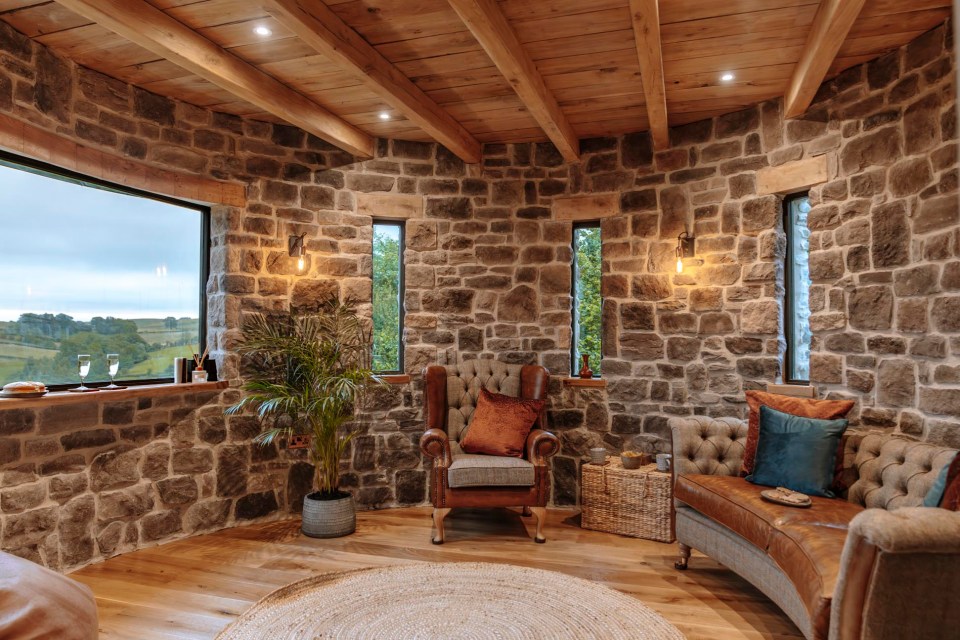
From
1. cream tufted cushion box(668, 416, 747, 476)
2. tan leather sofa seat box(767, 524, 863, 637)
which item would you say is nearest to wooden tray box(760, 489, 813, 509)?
tan leather sofa seat box(767, 524, 863, 637)

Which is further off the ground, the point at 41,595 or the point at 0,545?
the point at 41,595

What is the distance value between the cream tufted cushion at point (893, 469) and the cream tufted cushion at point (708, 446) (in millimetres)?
581

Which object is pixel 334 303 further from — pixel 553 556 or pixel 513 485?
pixel 553 556

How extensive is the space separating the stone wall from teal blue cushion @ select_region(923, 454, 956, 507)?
2.16 feet

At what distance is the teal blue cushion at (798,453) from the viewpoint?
2922 mm

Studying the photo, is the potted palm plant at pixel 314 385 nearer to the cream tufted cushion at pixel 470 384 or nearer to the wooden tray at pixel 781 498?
the cream tufted cushion at pixel 470 384

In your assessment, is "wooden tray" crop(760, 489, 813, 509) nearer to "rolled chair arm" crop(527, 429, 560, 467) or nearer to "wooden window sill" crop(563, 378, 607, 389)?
"rolled chair arm" crop(527, 429, 560, 467)

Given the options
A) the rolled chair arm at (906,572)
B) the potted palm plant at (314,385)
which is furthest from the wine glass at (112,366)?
the rolled chair arm at (906,572)

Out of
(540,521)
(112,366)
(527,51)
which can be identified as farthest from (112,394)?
(527,51)

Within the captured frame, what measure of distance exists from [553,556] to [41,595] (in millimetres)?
2670

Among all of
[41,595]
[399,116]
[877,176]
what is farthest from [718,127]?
[41,595]

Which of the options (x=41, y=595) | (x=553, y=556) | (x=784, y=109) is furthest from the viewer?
(x=784, y=109)

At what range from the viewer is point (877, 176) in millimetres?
3301

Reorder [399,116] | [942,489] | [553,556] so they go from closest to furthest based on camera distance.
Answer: [942,489]
[553,556]
[399,116]
